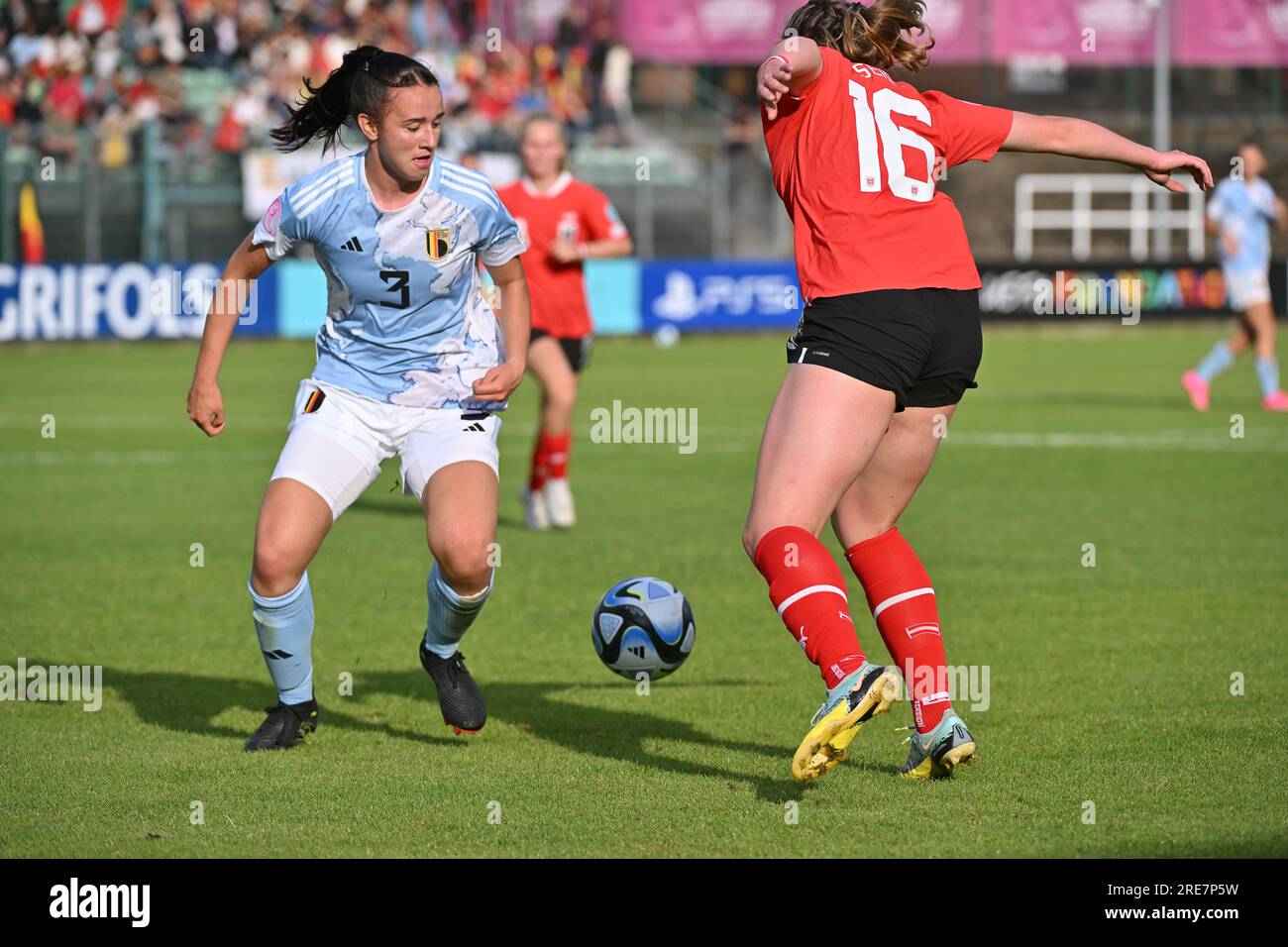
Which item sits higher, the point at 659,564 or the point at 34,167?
the point at 34,167

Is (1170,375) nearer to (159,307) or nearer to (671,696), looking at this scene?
(159,307)

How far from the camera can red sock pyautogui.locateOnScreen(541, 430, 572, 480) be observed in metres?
11.3

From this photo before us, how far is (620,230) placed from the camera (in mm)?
12039

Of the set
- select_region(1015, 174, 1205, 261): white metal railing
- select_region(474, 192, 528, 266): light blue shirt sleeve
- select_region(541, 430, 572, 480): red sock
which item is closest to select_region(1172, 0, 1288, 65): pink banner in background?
select_region(1015, 174, 1205, 261): white metal railing

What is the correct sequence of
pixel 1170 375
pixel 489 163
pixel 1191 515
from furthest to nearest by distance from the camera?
pixel 489 163 < pixel 1170 375 < pixel 1191 515

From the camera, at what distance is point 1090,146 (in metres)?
5.18

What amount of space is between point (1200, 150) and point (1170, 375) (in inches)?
567

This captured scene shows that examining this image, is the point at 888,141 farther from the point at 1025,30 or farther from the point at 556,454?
the point at 1025,30

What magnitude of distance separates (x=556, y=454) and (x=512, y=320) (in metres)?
5.05

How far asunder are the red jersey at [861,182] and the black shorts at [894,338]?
0.14ft

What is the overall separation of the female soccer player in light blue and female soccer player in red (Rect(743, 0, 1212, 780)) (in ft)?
3.96

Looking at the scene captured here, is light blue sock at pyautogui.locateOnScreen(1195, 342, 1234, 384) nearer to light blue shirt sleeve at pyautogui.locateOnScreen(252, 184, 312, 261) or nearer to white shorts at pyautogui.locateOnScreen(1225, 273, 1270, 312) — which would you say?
white shorts at pyautogui.locateOnScreen(1225, 273, 1270, 312)
